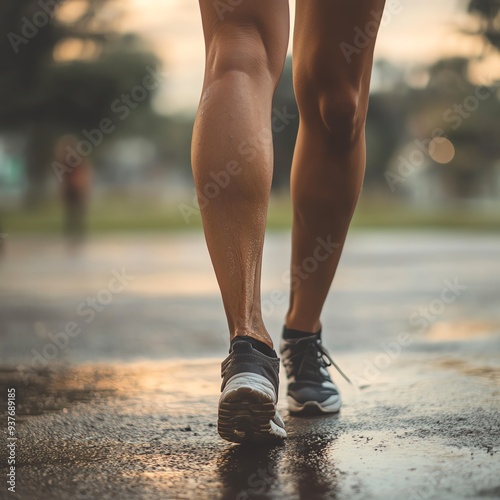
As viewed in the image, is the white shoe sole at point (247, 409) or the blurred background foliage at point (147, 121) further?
the blurred background foliage at point (147, 121)

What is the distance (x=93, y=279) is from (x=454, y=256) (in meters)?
4.65

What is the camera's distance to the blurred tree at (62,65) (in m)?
36.0

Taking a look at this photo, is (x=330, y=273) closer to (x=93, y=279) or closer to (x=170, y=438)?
(x=170, y=438)

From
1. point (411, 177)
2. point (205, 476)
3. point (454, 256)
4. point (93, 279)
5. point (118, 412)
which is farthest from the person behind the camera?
point (411, 177)

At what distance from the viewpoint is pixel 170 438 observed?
7.20 feet

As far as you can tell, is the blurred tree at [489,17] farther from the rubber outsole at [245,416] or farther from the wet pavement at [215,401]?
the rubber outsole at [245,416]

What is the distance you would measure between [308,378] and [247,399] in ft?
2.15

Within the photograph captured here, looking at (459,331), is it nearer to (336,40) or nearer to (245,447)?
(336,40)

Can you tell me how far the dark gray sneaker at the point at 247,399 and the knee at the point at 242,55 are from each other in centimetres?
63

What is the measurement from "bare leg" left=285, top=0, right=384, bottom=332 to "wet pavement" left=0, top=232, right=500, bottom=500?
350 millimetres

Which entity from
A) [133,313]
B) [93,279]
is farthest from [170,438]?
[93,279]

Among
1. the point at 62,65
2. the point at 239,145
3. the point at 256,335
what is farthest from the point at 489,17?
the point at 256,335

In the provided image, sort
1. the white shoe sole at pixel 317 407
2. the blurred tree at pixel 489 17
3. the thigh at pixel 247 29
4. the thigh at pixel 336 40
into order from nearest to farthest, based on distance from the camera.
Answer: the thigh at pixel 247 29 → the thigh at pixel 336 40 → the white shoe sole at pixel 317 407 → the blurred tree at pixel 489 17

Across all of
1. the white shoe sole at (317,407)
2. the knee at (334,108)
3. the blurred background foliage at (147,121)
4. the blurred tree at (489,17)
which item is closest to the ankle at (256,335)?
the white shoe sole at (317,407)
